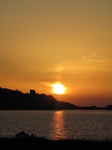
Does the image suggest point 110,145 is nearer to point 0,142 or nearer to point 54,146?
point 54,146

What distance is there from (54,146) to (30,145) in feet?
6.33

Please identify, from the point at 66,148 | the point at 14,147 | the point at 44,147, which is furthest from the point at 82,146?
the point at 14,147

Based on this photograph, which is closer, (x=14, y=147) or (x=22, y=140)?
(x=14, y=147)

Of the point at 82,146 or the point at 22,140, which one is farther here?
the point at 22,140

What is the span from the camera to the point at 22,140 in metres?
24.9

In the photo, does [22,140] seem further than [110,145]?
Yes

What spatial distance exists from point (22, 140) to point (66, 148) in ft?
15.7

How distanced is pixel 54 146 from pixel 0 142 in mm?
4902

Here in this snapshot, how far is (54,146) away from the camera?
22.6 metres

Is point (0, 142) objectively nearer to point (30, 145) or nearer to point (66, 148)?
point (30, 145)

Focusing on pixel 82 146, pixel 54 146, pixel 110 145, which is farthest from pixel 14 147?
pixel 110 145

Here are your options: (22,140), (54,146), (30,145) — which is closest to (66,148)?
(54,146)

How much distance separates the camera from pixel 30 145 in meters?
22.9

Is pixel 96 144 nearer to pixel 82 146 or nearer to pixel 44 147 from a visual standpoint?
pixel 82 146
